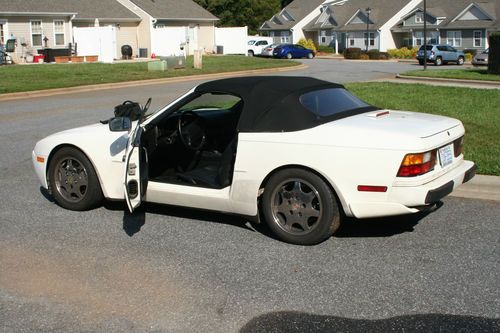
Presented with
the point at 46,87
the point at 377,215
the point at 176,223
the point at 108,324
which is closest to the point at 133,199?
the point at 176,223

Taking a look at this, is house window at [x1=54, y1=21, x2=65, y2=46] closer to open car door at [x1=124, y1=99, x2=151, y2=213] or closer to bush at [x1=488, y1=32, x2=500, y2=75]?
bush at [x1=488, y1=32, x2=500, y2=75]

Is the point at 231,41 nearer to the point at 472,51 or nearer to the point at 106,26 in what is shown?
the point at 106,26

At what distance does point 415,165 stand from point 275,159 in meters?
1.16

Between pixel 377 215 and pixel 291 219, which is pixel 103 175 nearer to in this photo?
pixel 291 219

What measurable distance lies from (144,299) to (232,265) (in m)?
0.89

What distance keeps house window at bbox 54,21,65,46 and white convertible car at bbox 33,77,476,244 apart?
3640 centimetres

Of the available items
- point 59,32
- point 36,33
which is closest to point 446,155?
point 36,33

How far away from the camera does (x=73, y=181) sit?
268 inches

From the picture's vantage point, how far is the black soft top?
225 inches

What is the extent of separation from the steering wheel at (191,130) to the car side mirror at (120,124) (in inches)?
20.2

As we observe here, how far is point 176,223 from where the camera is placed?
645 centimetres

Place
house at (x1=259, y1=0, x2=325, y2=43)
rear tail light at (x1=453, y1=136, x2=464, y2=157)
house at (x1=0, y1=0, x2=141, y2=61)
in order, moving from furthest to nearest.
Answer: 1. house at (x1=259, y1=0, x2=325, y2=43)
2. house at (x1=0, y1=0, x2=141, y2=61)
3. rear tail light at (x1=453, y1=136, x2=464, y2=157)

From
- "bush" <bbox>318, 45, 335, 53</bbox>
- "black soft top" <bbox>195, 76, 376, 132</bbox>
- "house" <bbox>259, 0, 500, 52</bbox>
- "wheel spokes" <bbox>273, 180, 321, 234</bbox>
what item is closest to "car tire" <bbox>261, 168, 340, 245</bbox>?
"wheel spokes" <bbox>273, 180, 321, 234</bbox>

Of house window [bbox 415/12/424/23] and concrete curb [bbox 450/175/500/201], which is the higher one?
house window [bbox 415/12/424/23]
